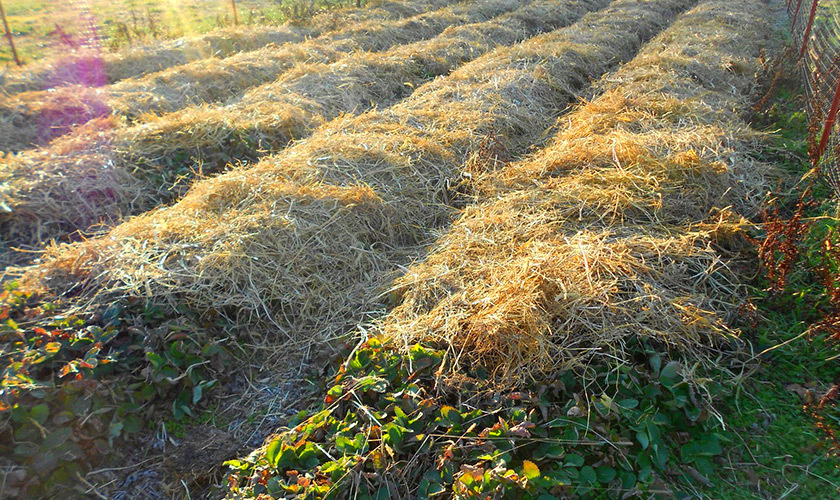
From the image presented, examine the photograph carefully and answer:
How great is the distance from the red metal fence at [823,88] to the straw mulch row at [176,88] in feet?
20.1

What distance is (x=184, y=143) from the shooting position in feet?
15.7

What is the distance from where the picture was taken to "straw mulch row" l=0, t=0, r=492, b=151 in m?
5.51

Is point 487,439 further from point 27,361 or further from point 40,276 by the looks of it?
point 40,276

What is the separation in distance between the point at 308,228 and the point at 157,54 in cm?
686

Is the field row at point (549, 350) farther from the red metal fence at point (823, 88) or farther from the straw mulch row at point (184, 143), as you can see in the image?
the straw mulch row at point (184, 143)

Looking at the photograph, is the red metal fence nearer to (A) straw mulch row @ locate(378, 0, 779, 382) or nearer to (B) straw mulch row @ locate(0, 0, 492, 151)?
(A) straw mulch row @ locate(378, 0, 779, 382)

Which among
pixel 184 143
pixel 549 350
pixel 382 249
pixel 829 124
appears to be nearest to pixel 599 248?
pixel 549 350

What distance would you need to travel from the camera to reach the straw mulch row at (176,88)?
5512 millimetres

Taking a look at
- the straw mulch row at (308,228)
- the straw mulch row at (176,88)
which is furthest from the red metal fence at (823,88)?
the straw mulch row at (176,88)

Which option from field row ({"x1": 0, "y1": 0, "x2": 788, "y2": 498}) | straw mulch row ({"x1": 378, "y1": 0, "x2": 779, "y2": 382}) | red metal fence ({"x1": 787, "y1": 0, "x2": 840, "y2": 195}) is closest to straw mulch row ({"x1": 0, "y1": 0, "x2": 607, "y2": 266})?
field row ({"x1": 0, "y1": 0, "x2": 788, "y2": 498})

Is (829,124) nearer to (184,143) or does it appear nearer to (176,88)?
(184,143)

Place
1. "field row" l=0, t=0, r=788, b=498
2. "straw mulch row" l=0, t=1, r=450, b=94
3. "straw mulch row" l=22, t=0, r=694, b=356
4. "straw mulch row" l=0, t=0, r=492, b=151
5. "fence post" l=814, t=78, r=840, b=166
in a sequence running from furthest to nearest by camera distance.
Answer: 1. "straw mulch row" l=0, t=1, r=450, b=94
2. "straw mulch row" l=0, t=0, r=492, b=151
3. "fence post" l=814, t=78, r=840, b=166
4. "straw mulch row" l=22, t=0, r=694, b=356
5. "field row" l=0, t=0, r=788, b=498

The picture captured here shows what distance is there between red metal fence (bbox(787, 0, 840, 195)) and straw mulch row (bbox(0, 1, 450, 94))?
25.1 feet

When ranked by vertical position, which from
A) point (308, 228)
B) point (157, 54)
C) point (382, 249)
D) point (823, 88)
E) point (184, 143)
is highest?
point (157, 54)
